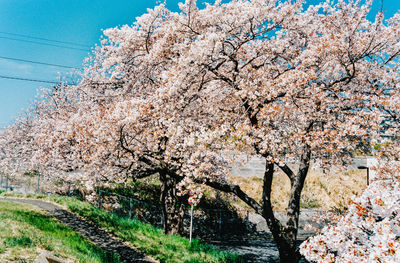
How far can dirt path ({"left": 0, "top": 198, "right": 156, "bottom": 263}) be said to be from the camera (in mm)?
9438

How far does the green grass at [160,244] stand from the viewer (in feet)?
30.5

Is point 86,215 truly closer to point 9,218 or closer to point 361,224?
point 9,218

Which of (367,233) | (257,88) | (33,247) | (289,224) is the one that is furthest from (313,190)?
(33,247)

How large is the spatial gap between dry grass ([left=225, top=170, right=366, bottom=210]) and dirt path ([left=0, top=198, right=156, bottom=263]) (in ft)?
33.5

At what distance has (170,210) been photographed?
12.5 m

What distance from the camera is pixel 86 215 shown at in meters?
13.9

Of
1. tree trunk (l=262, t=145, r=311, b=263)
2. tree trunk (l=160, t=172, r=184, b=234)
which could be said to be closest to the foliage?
tree trunk (l=262, t=145, r=311, b=263)

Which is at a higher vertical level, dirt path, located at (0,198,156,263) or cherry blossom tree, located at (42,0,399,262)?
cherry blossom tree, located at (42,0,399,262)

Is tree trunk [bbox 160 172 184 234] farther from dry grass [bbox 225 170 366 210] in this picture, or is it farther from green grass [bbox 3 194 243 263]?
dry grass [bbox 225 170 366 210]

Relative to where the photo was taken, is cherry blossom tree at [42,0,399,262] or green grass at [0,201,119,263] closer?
green grass at [0,201,119,263]

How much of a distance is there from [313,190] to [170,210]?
14087 mm

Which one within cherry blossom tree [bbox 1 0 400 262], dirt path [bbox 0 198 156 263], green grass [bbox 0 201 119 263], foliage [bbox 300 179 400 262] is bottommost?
dirt path [bbox 0 198 156 263]

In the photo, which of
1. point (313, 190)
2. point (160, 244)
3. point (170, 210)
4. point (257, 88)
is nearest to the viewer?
point (257, 88)

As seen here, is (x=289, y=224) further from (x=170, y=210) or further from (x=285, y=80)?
(x=170, y=210)
